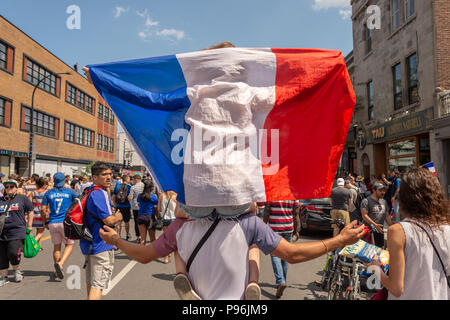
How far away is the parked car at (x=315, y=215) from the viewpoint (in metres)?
9.10

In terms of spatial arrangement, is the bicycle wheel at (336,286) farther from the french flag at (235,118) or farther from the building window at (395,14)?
the building window at (395,14)

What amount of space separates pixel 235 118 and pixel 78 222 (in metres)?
3.09

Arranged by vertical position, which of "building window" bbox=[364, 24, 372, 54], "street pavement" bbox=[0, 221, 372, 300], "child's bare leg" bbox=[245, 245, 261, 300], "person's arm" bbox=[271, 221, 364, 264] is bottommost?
"street pavement" bbox=[0, 221, 372, 300]

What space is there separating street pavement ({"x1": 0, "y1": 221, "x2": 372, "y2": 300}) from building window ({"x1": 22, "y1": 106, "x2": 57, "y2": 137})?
2196 cm

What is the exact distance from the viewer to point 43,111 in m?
27.3

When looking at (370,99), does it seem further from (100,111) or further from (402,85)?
(100,111)

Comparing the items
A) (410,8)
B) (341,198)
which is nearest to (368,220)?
(341,198)

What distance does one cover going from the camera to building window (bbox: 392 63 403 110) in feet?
55.4

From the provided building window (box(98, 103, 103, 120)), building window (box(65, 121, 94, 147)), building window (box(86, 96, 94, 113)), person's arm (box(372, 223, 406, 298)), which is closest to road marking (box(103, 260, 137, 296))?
person's arm (box(372, 223, 406, 298))

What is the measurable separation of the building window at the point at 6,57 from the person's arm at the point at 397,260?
2653 centimetres

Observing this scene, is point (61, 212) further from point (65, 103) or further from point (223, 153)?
point (65, 103)

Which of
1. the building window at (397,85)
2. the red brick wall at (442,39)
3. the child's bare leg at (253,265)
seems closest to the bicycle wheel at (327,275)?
the child's bare leg at (253,265)

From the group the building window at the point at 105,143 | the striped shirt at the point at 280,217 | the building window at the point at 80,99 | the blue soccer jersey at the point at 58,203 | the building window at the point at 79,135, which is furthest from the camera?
the building window at the point at 105,143

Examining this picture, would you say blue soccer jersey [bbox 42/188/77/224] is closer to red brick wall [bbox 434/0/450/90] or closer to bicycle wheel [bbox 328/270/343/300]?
bicycle wheel [bbox 328/270/343/300]
